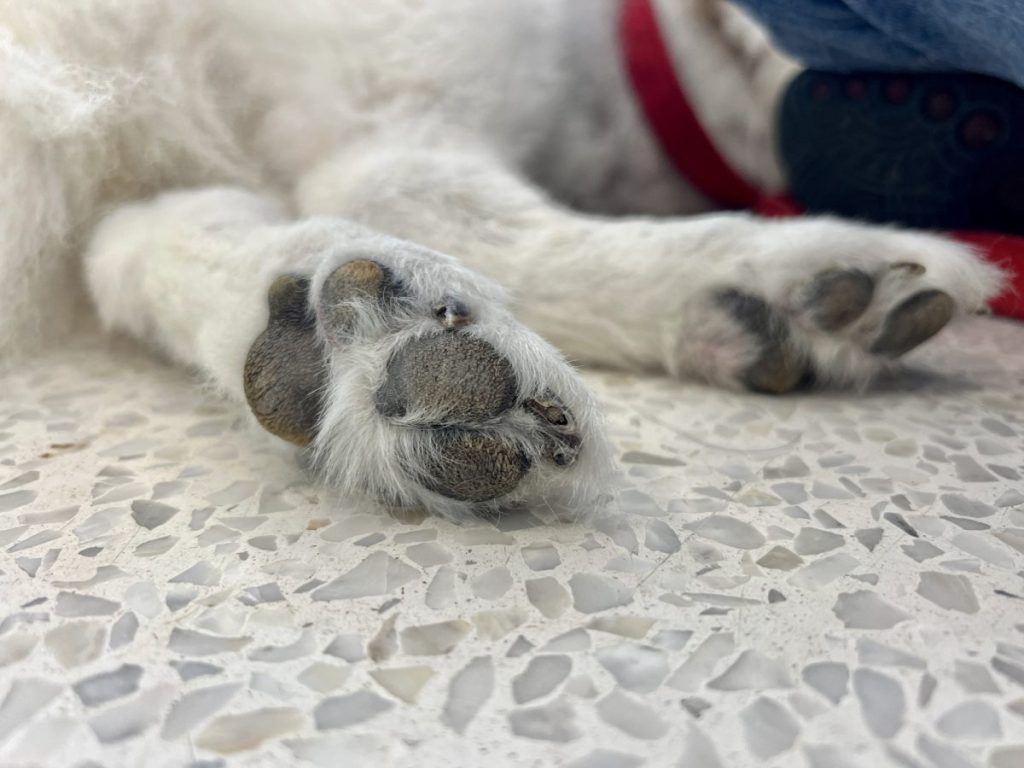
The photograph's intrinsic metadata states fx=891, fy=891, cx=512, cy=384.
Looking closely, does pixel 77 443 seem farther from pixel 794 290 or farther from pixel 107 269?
pixel 794 290

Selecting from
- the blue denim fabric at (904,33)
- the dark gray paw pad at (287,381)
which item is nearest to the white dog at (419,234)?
the dark gray paw pad at (287,381)

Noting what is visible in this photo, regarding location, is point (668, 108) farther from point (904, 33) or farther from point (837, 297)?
point (837, 297)

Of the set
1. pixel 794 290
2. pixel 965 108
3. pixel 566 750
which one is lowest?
pixel 566 750

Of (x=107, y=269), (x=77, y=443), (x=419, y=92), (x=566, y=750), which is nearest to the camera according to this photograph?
(x=566, y=750)

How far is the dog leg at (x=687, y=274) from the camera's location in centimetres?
72

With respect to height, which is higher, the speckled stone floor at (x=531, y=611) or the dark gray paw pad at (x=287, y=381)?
the dark gray paw pad at (x=287, y=381)

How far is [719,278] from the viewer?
30.3 inches

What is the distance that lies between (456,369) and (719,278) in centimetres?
35

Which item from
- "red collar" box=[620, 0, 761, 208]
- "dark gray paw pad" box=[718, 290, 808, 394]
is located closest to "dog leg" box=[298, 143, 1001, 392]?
"dark gray paw pad" box=[718, 290, 808, 394]

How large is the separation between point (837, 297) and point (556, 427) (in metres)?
0.32

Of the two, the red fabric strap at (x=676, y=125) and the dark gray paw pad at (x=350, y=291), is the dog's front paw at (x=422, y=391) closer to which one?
the dark gray paw pad at (x=350, y=291)

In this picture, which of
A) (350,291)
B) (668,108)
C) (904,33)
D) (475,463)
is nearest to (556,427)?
(475,463)

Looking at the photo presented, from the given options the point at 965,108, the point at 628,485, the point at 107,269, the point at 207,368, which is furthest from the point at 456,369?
the point at 965,108

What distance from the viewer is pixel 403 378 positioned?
52 centimetres
